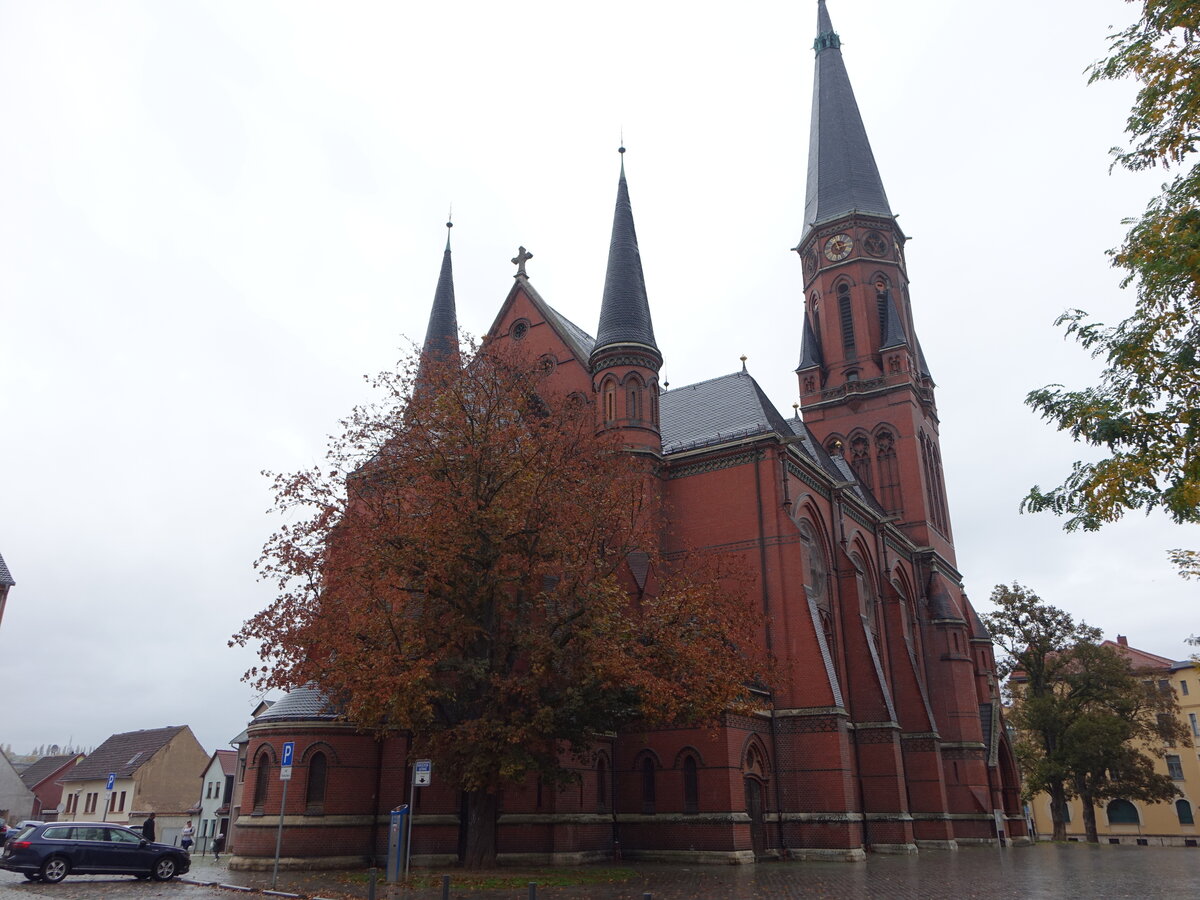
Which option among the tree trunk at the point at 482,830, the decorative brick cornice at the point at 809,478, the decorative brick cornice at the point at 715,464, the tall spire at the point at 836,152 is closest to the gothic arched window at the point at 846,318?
the tall spire at the point at 836,152

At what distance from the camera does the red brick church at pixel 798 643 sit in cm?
2534

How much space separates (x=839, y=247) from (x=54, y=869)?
43.4 meters

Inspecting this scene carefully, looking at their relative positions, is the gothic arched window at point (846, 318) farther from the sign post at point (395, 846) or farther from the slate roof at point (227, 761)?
the slate roof at point (227, 761)

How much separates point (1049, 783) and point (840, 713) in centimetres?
3114

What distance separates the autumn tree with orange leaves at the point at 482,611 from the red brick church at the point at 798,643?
286cm

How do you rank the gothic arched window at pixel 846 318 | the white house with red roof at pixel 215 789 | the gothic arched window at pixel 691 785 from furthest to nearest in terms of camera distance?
1. the white house with red roof at pixel 215 789
2. the gothic arched window at pixel 846 318
3. the gothic arched window at pixel 691 785

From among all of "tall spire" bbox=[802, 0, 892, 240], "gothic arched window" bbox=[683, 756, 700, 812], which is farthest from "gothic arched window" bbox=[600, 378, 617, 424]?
"tall spire" bbox=[802, 0, 892, 240]

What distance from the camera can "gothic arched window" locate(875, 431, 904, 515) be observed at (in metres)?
45.6

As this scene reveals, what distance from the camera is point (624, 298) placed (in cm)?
3328

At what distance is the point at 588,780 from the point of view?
26.0 m

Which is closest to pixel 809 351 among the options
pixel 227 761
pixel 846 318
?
pixel 846 318

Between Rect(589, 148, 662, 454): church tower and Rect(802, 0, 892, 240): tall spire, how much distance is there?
20.8 metres

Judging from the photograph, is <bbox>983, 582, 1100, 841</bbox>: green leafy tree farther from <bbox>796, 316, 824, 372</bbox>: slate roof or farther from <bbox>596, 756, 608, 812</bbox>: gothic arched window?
<bbox>596, 756, 608, 812</bbox>: gothic arched window

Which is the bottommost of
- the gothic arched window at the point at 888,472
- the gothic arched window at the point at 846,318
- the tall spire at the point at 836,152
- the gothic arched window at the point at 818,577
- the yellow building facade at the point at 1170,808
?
the yellow building facade at the point at 1170,808
